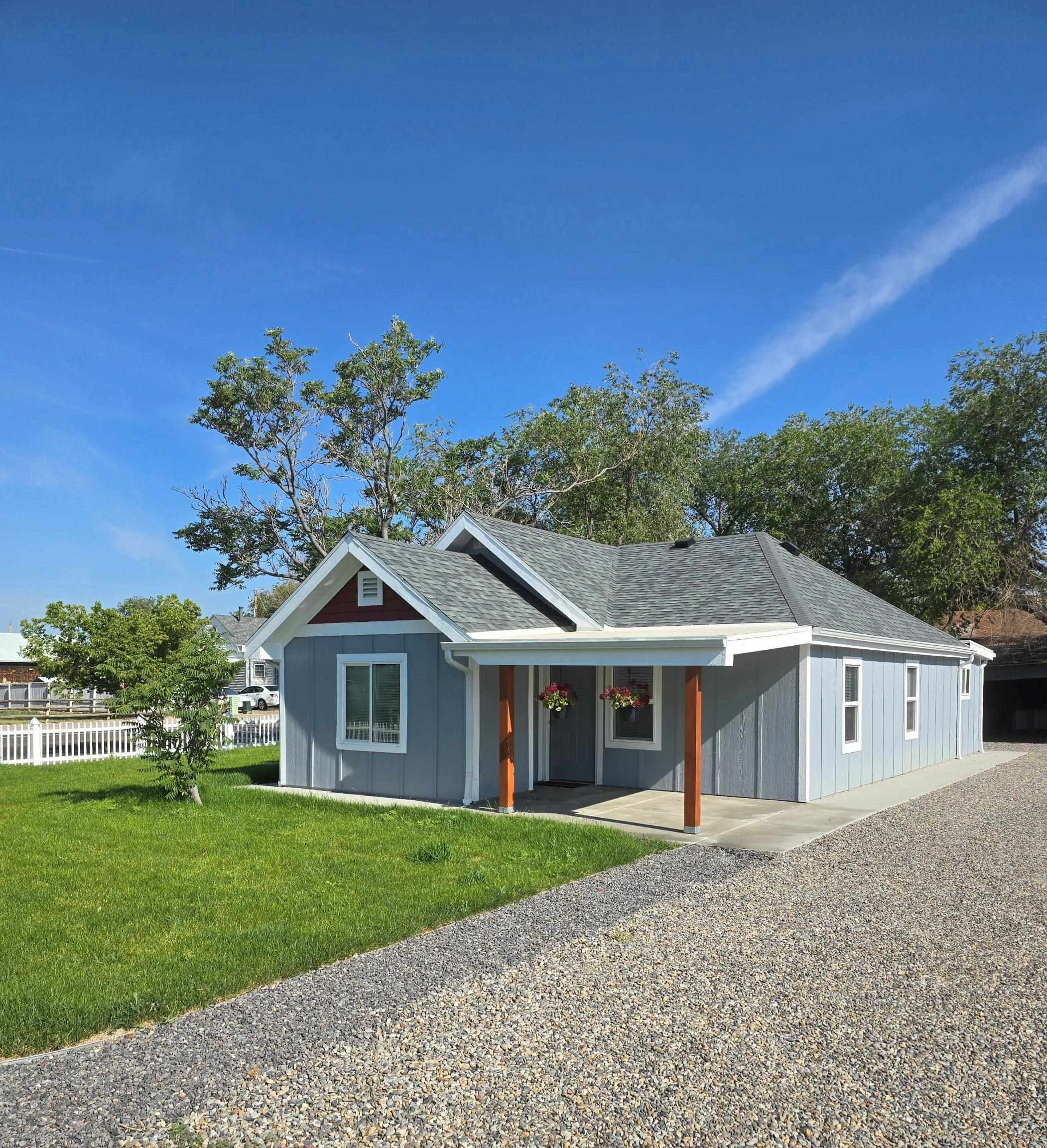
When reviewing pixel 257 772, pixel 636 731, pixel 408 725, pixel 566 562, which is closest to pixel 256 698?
pixel 257 772

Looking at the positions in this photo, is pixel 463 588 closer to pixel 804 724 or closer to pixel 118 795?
pixel 804 724

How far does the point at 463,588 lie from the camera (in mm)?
13859

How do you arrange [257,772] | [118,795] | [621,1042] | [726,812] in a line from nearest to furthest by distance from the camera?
[621,1042], [726,812], [118,795], [257,772]

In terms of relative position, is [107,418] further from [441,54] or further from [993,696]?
[993,696]

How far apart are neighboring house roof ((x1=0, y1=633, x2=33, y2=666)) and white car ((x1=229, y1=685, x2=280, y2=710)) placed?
2557 cm

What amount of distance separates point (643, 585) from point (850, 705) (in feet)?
14.0

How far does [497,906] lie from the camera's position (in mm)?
7309

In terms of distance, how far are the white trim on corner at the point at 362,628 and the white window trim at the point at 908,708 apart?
9.53 m

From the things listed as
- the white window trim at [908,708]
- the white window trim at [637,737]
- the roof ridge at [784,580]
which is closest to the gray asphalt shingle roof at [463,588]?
the white window trim at [637,737]

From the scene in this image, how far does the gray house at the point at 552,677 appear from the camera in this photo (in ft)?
41.2

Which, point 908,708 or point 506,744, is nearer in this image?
point 506,744

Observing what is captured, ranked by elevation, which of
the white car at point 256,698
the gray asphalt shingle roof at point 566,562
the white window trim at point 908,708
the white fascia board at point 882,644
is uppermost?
the gray asphalt shingle roof at point 566,562

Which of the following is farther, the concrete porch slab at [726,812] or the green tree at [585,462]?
the green tree at [585,462]

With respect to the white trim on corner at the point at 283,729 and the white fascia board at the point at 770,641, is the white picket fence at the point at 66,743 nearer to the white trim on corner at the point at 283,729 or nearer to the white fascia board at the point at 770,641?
the white trim on corner at the point at 283,729
